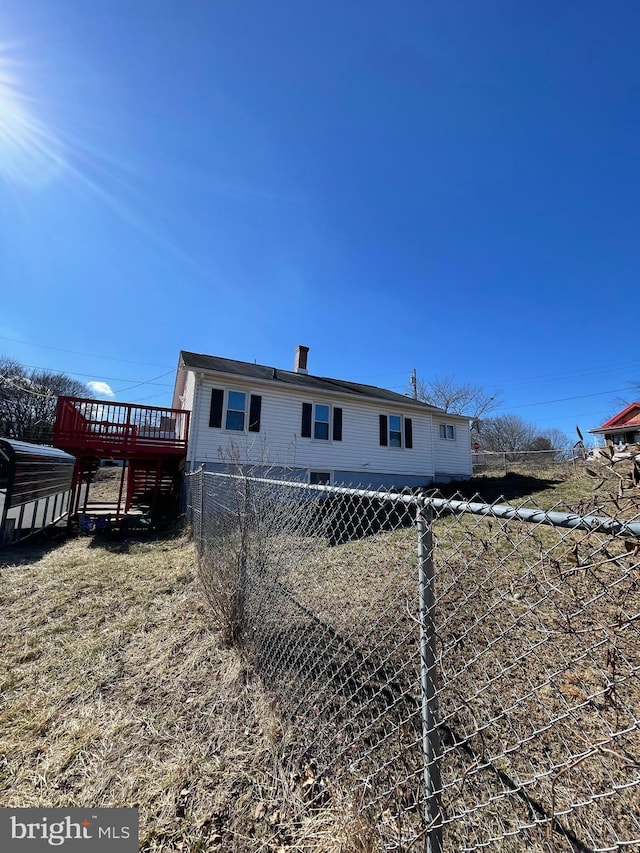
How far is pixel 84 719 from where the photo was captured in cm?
239

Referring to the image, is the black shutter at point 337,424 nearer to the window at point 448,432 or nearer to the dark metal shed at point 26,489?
the window at point 448,432

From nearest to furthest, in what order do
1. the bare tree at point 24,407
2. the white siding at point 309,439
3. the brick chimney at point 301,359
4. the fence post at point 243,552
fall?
1. the fence post at point 243,552
2. the white siding at point 309,439
3. the brick chimney at point 301,359
4. the bare tree at point 24,407

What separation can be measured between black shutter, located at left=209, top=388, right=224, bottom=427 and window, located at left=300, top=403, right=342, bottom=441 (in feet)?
9.66

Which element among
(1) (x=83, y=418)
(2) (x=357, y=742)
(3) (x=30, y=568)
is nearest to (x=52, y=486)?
(1) (x=83, y=418)

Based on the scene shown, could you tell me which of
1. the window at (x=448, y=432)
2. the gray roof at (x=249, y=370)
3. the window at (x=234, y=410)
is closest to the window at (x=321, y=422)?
the gray roof at (x=249, y=370)

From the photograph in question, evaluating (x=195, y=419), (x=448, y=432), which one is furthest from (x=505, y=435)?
(x=195, y=419)

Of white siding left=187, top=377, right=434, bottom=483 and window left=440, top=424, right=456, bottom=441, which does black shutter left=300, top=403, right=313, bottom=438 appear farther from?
window left=440, top=424, right=456, bottom=441

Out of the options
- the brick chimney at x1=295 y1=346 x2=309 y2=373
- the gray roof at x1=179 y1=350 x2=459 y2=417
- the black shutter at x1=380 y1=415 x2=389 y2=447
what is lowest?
the black shutter at x1=380 y1=415 x2=389 y2=447

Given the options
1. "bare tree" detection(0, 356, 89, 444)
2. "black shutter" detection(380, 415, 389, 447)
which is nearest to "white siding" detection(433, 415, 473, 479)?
"black shutter" detection(380, 415, 389, 447)

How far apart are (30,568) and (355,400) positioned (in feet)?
34.3

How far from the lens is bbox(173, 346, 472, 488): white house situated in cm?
1100

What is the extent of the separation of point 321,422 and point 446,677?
10763 millimetres

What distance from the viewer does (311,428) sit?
12.8 meters

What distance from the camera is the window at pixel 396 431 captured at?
14289mm
